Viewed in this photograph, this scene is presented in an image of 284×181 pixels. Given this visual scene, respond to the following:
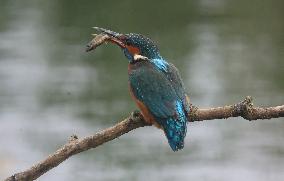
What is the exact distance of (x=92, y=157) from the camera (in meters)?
8.34

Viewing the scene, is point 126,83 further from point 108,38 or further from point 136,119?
point 136,119

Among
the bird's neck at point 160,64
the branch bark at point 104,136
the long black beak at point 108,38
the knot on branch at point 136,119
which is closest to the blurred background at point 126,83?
the long black beak at point 108,38

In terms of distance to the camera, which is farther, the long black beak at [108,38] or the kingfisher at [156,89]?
the long black beak at [108,38]

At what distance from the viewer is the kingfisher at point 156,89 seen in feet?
9.57

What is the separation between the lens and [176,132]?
288cm

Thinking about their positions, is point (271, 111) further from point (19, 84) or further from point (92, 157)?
point (19, 84)

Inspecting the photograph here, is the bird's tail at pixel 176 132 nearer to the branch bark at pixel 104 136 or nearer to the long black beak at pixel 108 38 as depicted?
the branch bark at pixel 104 136

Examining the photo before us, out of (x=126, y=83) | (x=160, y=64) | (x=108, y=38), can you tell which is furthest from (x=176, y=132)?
(x=126, y=83)

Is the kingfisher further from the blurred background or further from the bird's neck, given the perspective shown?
the blurred background

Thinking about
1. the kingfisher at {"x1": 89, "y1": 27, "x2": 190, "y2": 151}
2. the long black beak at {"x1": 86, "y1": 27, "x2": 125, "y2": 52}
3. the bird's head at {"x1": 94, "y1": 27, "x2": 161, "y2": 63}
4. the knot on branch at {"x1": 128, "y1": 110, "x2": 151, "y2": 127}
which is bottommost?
the knot on branch at {"x1": 128, "y1": 110, "x2": 151, "y2": 127}

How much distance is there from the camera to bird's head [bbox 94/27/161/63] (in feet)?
10.5

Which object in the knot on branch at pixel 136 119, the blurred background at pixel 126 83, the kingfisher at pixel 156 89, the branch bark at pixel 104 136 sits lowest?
the branch bark at pixel 104 136

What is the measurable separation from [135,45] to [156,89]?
0.22 m

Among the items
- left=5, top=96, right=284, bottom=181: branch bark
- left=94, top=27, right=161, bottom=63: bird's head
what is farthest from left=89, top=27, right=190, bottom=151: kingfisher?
left=5, top=96, right=284, bottom=181: branch bark
